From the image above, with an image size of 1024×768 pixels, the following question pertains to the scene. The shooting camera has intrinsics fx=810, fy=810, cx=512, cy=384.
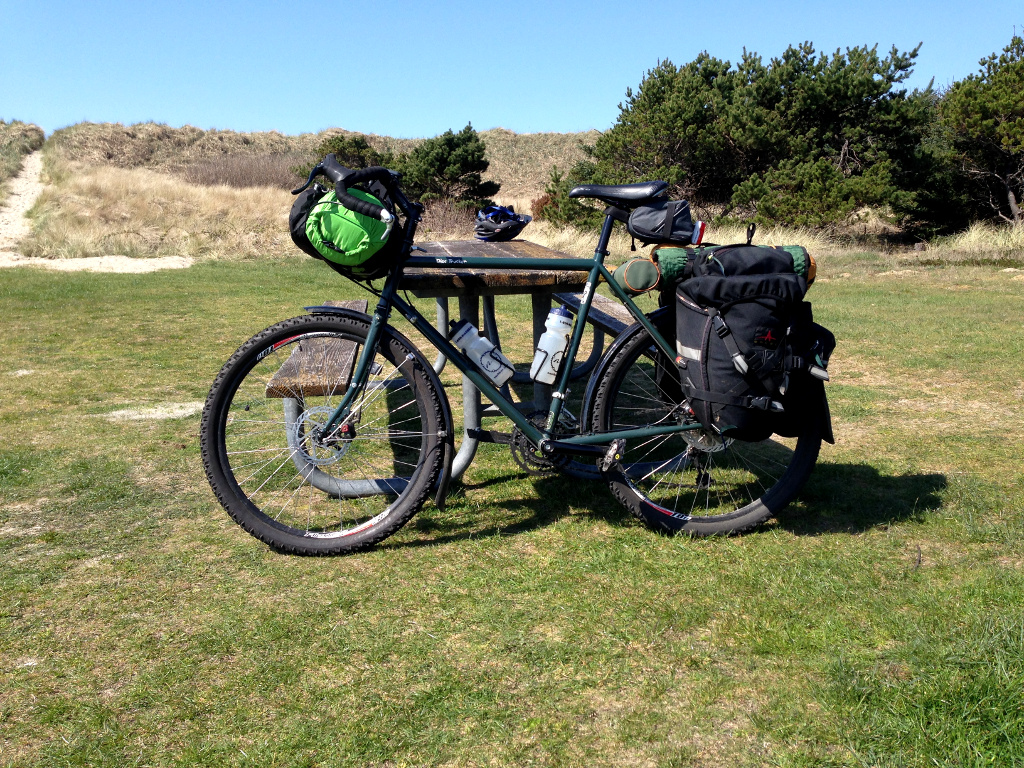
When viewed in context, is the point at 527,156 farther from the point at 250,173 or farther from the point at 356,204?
the point at 356,204

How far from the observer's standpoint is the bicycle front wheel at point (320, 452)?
3.10 m

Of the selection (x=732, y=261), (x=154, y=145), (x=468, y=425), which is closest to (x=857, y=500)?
(x=732, y=261)

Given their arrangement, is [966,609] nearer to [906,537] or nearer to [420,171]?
[906,537]

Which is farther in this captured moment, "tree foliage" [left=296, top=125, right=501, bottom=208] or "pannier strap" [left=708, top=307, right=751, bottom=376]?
"tree foliage" [left=296, top=125, right=501, bottom=208]

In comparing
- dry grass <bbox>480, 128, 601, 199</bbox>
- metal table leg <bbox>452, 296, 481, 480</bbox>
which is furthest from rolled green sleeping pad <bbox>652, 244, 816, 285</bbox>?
dry grass <bbox>480, 128, 601, 199</bbox>

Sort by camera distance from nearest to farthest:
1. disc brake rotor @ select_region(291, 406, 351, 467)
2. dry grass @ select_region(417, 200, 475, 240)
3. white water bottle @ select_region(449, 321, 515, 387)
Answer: disc brake rotor @ select_region(291, 406, 351, 467) → white water bottle @ select_region(449, 321, 515, 387) → dry grass @ select_region(417, 200, 475, 240)

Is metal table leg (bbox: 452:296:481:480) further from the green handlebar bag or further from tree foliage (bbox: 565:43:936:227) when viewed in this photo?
tree foliage (bbox: 565:43:936:227)

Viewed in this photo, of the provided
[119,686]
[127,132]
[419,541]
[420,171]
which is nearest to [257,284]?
[419,541]

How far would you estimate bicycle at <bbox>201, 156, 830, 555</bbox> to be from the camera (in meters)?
3.12

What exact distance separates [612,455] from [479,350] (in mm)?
695

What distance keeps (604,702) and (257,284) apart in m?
10.7

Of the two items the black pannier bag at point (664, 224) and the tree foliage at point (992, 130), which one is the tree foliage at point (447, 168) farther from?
the black pannier bag at point (664, 224)

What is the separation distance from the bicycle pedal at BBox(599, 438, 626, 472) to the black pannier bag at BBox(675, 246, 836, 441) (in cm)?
34

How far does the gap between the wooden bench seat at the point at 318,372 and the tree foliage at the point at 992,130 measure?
19227 mm
